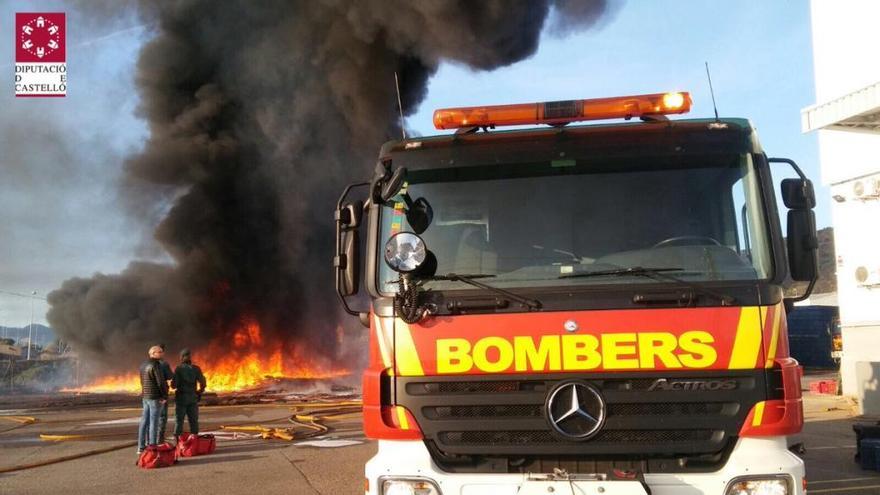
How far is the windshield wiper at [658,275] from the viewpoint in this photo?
10.1 feet

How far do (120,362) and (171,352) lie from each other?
2946mm

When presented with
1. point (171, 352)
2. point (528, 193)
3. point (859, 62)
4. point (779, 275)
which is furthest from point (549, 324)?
point (171, 352)

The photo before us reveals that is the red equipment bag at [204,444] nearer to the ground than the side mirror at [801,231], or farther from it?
nearer to the ground

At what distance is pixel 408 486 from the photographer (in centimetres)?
310

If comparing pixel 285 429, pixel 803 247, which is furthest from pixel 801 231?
pixel 285 429

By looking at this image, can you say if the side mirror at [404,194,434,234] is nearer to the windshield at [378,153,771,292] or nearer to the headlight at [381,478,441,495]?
the windshield at [378,153,771,292]

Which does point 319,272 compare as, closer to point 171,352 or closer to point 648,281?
point 171,352

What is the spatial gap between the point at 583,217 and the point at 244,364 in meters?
25.8

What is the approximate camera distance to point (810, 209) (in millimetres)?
3461

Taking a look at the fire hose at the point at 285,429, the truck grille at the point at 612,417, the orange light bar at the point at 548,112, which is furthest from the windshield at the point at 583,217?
the fire hose at the point at 285,429

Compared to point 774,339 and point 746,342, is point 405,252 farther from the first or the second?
point 774,339

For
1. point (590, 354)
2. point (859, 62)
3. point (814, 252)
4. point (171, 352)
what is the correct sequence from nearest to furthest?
point (590, 354) < point (814, 252) < point (859, 62) < point (171, 352)

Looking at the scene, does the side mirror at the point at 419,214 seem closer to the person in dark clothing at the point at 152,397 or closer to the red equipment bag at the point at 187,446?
the person in dark clothing at the point at 152,397

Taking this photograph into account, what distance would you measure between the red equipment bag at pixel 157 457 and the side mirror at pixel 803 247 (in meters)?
6.78
